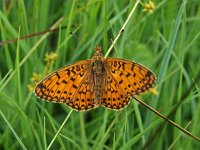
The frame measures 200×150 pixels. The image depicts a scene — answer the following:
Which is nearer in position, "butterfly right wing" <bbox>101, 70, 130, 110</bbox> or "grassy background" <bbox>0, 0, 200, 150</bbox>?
"butterfly right wing" <bbox>101, 70, 130, 110</bbox>

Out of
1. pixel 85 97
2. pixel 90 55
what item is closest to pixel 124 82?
pixel 85 97

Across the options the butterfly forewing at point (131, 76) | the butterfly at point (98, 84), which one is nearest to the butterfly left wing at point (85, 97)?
the butterfly at point (98, 84)

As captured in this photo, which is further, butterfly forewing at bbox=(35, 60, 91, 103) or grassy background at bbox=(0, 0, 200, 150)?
grassy background at bbox=(0, 0, 200, 150)

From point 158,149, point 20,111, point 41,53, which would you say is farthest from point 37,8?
point 158,149

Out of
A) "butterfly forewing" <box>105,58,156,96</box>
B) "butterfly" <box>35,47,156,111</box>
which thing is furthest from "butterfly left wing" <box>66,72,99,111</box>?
"butterfly forewing" <box>105,58,156,96</box>

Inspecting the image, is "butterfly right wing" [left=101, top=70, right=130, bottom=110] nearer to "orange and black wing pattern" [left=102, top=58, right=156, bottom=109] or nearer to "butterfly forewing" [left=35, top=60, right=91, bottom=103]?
"orange and black wing pattern" [left=102, top=58, right=156, bottom=109]

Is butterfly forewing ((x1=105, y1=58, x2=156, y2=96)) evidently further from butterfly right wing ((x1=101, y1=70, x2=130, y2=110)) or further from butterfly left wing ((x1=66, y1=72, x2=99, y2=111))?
butterfly left wing ((x1=66, y1=72, x2=99, y2=111))

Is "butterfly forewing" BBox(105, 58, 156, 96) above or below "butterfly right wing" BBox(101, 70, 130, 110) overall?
above

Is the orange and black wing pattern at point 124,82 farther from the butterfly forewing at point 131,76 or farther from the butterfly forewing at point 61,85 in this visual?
the butterfly forewing at point 61,85
